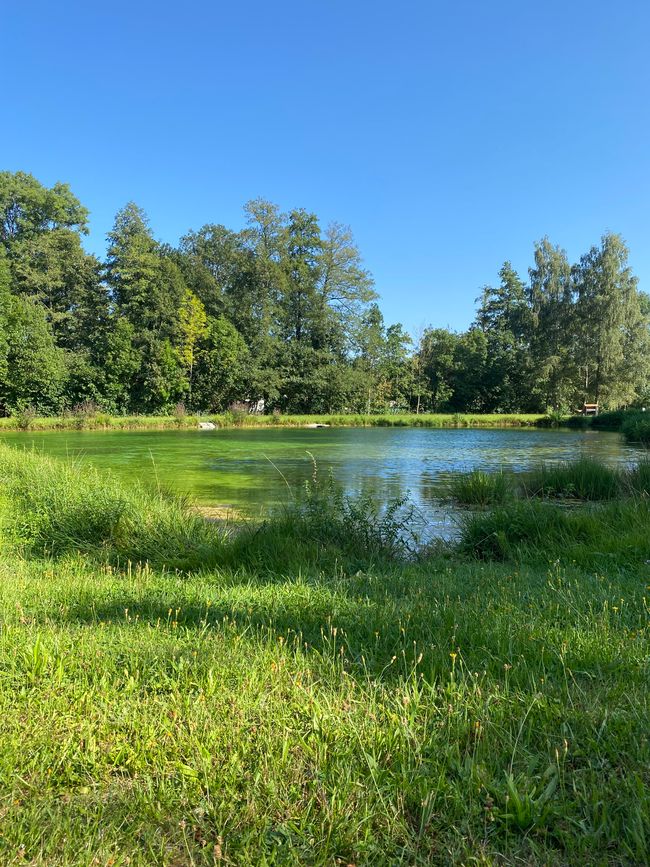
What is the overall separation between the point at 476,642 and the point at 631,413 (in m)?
33.0

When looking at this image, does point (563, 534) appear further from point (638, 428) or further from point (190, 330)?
point (190, 330)

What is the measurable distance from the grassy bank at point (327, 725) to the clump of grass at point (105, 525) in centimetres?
172

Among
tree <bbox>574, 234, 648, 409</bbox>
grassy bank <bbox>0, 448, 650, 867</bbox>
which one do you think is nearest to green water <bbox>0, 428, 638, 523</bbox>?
grassy bank <bbox>0, 448, 650, 867</bbox>

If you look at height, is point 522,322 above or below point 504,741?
above

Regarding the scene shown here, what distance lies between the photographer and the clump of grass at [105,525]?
548cm

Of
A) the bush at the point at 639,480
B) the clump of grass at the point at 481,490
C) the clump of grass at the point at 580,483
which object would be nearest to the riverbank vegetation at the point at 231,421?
the clump of grass at the point at 481,490

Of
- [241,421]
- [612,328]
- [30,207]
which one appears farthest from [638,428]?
[30,207]

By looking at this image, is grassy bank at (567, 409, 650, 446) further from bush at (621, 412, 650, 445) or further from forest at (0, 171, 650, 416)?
forest at (0, 171, 650, 416)

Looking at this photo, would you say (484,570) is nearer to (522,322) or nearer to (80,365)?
(80,365)

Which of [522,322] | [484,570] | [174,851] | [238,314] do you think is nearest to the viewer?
[174,851]

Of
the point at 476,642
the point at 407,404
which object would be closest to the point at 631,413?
the point at 407,404

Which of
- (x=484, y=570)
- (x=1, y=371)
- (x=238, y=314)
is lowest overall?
(x=484, y=570)

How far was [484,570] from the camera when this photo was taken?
14.4ft

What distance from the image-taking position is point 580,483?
957 centimetres
